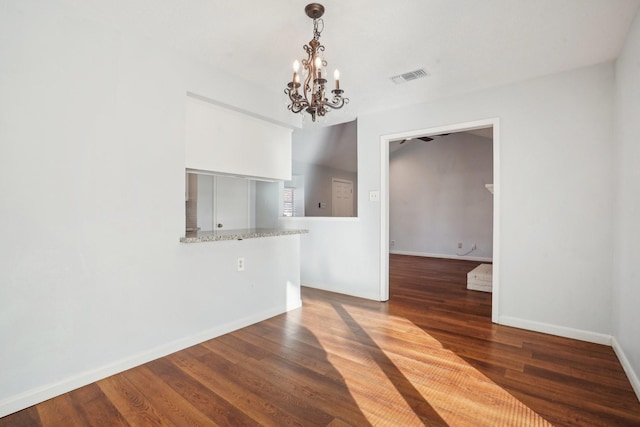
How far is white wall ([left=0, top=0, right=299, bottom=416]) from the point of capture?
1777mm

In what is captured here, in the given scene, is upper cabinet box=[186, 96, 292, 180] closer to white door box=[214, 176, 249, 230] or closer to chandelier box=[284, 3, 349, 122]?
white door box=[214, 176, 249, 230]

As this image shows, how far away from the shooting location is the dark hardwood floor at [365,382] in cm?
169

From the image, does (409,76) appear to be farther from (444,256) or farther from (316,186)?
(444,256)

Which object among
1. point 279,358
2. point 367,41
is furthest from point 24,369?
→ point 367,41

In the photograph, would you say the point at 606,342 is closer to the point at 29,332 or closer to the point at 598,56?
the point at 598,56

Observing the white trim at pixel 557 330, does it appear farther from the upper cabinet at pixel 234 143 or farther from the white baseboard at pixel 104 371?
the upper cabinet at pixel 234 143

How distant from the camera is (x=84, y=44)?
203 centimetres

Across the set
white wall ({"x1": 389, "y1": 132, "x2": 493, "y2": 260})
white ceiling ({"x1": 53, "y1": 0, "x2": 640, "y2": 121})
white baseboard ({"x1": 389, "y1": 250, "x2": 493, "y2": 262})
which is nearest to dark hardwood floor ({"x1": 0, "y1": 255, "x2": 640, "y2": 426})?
white ceiling ({"x1": 53, "y1": 0, "x2": 640, "y2": 121})

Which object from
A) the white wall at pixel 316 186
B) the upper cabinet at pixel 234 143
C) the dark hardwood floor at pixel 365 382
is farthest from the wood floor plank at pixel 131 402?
the white wall at pixel 316 186

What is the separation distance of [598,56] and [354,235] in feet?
9.40

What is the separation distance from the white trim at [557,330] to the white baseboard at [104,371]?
2556 mm

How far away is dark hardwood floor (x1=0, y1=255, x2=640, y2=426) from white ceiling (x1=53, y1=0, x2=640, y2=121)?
2353mm

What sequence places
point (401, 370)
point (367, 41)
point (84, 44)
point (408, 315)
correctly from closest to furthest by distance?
point (84, 44) → point (401, 370) → point (367, 41) → point (408, 315)

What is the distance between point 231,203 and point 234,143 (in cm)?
138
